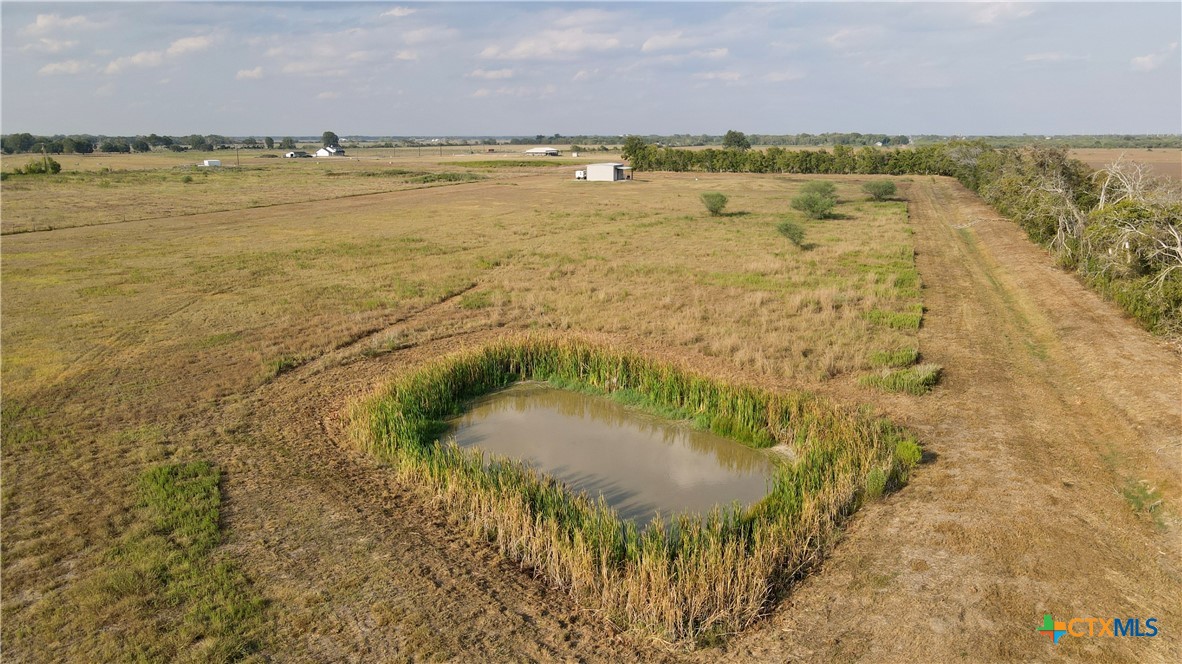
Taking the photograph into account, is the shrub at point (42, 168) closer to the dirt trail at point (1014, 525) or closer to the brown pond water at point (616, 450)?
the brown pond water at point (616, 450)

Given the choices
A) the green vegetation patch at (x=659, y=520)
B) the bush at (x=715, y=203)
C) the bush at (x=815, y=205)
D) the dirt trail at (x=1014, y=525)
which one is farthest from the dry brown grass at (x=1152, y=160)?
the green vegetation patch at (x=659, y=520)

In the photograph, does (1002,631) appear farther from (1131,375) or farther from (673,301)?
(673,301)

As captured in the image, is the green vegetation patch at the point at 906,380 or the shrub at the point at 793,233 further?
the shrub at the point at 793,233

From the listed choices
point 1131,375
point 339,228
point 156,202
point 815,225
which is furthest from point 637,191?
point 1131,375

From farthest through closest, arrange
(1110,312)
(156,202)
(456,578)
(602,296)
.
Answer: (156,202) → (602,296) → (1110,312) → (456,578)

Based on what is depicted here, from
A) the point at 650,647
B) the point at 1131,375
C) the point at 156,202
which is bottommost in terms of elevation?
the point at 650,647

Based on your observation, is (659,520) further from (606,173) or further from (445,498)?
(606,173)
